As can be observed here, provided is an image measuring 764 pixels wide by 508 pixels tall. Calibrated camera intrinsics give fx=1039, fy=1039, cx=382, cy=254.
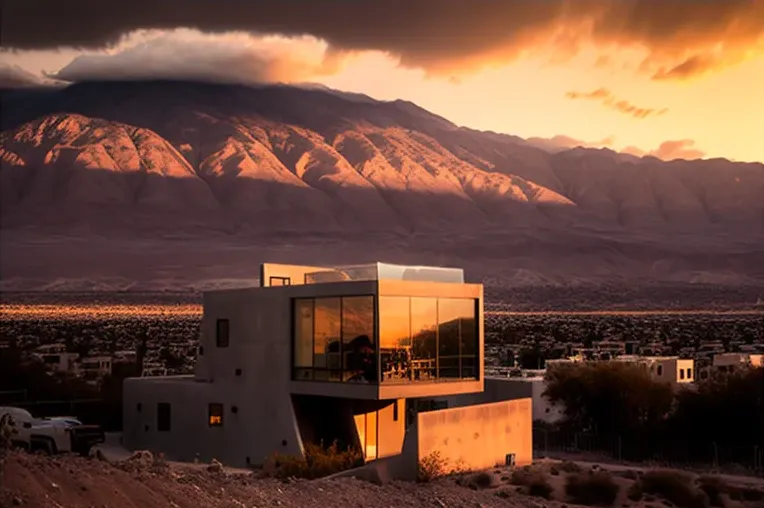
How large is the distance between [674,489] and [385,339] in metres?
6.74

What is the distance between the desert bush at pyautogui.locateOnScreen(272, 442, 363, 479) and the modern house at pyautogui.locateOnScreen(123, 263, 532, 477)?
0.97m

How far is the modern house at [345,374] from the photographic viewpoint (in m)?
22.0

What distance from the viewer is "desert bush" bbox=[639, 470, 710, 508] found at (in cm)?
2119

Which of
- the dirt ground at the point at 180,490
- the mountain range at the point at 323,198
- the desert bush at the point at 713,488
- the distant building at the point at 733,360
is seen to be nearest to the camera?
the dirt ground at the point at 180,490

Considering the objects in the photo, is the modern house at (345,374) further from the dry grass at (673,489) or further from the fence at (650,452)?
the fence at (650,452)

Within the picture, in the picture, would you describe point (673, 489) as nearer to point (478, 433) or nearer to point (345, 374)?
point (478, 433)

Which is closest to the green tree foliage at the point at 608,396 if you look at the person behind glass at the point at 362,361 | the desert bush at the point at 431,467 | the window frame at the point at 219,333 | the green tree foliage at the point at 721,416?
the green tree foliage at the point at 721,416

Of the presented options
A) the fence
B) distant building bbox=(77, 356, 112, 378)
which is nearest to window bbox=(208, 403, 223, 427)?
the fence

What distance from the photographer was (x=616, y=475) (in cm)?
2366

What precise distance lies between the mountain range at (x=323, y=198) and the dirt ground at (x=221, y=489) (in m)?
72.1

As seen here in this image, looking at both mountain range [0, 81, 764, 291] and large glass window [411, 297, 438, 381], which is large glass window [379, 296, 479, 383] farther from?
mountain range [0, 81, 764, 291]

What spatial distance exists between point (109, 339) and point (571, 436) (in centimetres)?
4781

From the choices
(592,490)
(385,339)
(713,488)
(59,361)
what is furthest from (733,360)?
(385,339)

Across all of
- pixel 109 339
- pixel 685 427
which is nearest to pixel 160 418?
pixel 685 427
